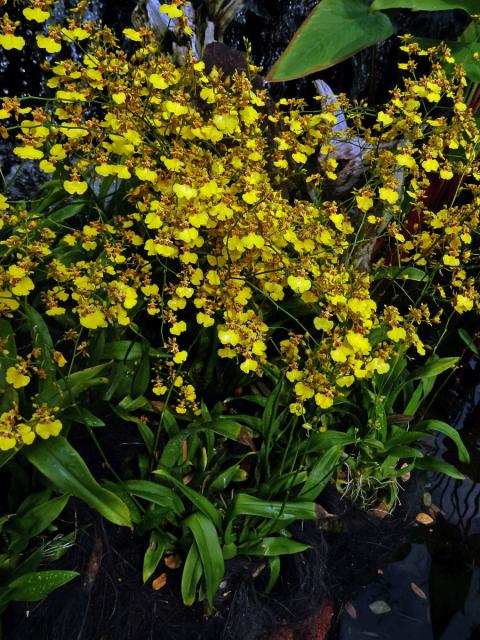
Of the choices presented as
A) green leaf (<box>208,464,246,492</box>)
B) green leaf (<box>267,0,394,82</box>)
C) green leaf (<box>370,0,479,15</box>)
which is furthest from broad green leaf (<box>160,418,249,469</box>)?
green leaf (<box>370,0,479,15</box>)

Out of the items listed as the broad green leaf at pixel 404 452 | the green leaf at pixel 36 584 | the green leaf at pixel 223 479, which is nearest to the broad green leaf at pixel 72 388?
the green leaf at pixel 36 584

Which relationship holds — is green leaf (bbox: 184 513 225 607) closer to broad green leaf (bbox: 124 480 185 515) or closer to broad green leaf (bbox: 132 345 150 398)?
broad green leaf (bbox: 124 480 185 515)

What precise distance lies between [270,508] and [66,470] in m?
0.57

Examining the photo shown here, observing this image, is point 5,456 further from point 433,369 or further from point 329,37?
point 329,37

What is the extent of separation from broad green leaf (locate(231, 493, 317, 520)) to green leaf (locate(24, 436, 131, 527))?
338 mm

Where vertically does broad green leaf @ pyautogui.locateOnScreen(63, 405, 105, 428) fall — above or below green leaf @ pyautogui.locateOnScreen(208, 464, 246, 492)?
above

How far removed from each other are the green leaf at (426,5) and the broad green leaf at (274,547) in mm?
1940

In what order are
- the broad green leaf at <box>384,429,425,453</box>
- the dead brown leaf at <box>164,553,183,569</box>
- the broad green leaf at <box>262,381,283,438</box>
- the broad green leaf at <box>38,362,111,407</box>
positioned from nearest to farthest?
the broad green leaf at <box>38,362,111,407</box> < the dead brown leaf at <box>164,553,183,569</box> < the broad green leaf at <box>262,381,283,438</box> < the broad green leaf at <box>384,429,425,453</box>

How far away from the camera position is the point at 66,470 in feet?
4.54

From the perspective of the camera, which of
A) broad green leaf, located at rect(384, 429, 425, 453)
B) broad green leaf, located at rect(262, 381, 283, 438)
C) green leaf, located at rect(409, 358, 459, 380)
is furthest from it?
green leaf, located at rect(409, 358, 459, 380)

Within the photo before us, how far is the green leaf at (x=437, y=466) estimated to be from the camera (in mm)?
1938

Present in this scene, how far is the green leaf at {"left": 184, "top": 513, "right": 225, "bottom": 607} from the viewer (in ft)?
4.91

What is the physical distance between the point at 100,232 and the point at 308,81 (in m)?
2.56

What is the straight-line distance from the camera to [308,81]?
3.74 m
